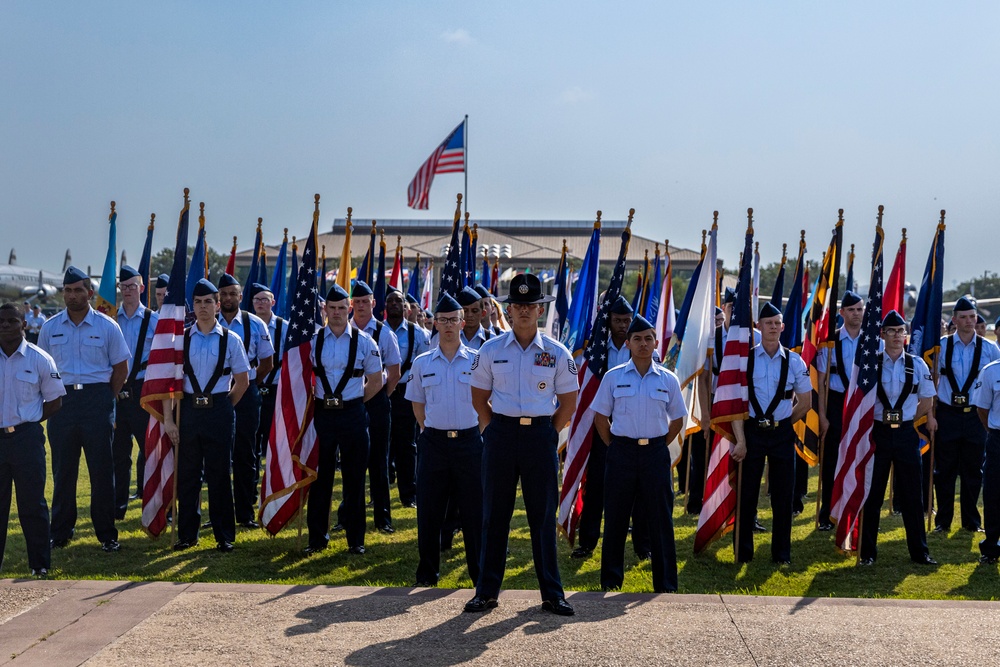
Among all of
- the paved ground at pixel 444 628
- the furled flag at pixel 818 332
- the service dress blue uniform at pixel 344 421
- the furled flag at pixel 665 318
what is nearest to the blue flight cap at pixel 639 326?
the paved ground at pixel 444 628

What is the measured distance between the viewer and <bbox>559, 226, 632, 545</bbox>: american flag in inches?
346

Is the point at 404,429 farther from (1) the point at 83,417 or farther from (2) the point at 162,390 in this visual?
(1) the point at 83,417

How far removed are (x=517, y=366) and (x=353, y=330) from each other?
2714 millimetres

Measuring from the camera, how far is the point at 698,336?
9547mm

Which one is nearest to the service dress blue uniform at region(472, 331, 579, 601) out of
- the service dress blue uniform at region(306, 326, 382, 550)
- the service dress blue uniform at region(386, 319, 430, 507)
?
the service dress blue uniform at region(306, 326, 382, 550)

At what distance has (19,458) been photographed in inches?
304

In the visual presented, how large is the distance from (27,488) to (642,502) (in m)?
4.55

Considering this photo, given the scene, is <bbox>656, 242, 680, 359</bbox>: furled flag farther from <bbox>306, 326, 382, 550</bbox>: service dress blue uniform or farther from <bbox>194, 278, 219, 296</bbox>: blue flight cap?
<bbox>194, 278, 219, 296</bbox>: blue flight cap

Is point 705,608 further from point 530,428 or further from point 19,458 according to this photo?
point 19,458

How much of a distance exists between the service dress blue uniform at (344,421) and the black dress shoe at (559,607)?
2.81 m

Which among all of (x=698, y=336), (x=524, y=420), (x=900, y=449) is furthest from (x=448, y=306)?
(x=900, y=449)

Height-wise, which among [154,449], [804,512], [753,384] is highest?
[753,384]

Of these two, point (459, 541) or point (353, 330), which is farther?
point (459, 541)

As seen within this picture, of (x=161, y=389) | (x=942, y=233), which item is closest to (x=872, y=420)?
(x=942, y=233)
